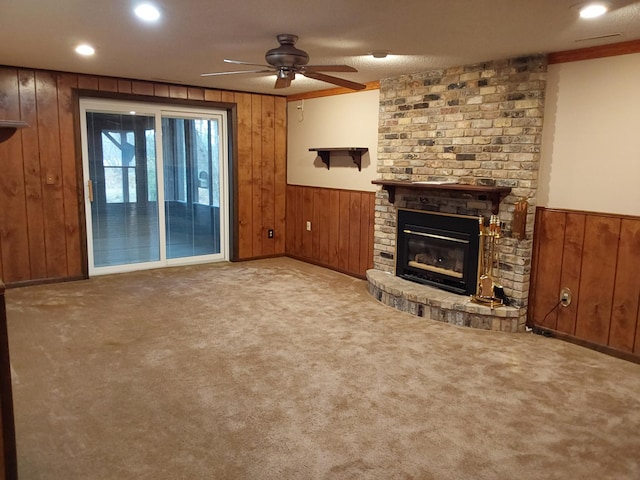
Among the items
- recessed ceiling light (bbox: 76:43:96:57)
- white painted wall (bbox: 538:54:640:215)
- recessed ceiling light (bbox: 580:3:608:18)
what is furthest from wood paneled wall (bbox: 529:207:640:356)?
recessed ceiling light (bbox: 76:43:96:57)

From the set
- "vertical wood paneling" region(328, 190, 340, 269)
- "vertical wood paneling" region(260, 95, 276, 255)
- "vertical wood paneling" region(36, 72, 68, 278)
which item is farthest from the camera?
"vertical wood paneling" region(260, 95, 276, 255)

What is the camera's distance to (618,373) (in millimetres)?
3361

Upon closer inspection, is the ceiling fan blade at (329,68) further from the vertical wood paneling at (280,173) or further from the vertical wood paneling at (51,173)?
the vertical wood paneling at (280,173)

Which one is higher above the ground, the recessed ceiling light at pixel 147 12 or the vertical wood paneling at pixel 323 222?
the recessed ceiling light at pixel 147 12

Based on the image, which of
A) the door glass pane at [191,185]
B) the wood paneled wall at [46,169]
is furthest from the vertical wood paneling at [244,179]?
the wood paneled wall at [46,169]

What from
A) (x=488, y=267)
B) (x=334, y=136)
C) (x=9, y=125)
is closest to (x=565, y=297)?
(x=488, y=267)

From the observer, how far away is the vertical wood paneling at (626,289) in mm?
3545

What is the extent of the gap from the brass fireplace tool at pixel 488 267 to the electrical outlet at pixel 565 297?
464 mm

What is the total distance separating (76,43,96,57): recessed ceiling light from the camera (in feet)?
13.1

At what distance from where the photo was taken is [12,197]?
200 inches

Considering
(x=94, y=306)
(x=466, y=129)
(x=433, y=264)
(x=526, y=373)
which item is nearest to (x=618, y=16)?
(x=466, y=129)

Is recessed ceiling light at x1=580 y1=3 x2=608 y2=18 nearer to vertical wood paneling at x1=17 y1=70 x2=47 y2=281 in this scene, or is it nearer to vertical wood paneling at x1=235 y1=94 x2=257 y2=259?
vertical wood paneling at x1=235 y1=94 x2=257 y2=259

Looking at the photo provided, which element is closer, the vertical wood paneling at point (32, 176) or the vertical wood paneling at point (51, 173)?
the vertical wood paneling at point (32, 176)

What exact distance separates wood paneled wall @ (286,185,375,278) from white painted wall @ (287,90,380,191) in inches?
5.4
